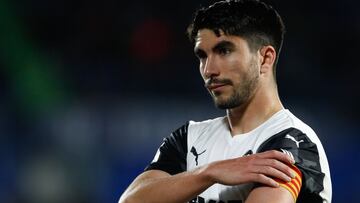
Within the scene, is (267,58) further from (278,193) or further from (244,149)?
(278,193)

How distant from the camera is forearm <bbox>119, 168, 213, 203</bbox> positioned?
2.50 meters

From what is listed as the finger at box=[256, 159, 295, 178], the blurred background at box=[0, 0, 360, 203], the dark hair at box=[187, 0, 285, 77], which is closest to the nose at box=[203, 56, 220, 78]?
the dark hair at box=[187, 0, 285, 77]

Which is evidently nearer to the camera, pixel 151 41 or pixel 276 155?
pixel 276 155

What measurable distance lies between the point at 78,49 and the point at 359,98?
12.5ft

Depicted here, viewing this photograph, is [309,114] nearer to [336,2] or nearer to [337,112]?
[337,112]

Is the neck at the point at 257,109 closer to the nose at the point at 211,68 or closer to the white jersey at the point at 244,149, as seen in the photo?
the white jersey at the point at 244,149

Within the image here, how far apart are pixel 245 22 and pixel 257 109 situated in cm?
39

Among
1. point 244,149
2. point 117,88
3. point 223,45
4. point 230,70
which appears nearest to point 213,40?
point 223,45

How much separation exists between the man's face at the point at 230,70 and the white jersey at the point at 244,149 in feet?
0.56

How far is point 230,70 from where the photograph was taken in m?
2.74

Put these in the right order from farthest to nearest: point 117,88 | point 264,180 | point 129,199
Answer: point 117,88, point 129,199, point 264,180

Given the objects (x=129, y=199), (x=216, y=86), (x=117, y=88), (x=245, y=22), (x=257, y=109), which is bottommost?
(x=117, y=88)

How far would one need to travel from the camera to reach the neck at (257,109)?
2.84m

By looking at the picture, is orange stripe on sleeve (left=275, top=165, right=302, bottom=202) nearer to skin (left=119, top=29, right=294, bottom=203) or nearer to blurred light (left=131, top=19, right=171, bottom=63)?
skin (left=119, top=29, right=294, bottom=203)
